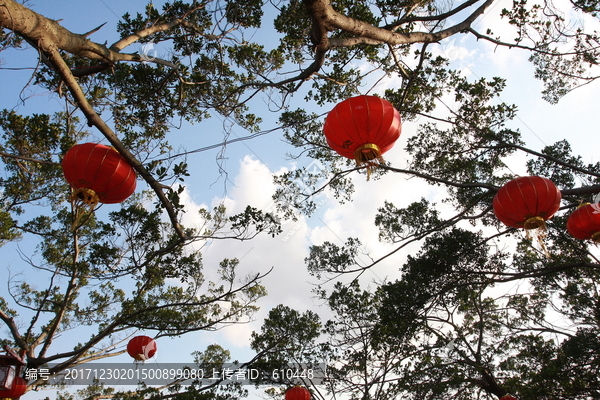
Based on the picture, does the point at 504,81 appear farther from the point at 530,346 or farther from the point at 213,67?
the point at 530,346

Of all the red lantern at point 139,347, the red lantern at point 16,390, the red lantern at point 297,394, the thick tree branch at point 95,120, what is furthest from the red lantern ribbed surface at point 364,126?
the red lantern at point 16,390

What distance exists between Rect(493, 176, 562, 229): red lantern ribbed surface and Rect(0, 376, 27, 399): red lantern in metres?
7.05

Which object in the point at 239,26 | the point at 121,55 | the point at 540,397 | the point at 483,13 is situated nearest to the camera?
the point at 121,55

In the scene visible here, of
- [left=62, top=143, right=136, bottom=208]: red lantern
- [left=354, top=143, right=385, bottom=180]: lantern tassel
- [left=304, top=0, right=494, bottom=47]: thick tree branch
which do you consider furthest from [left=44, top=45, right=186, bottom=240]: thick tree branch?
[left=304, top=0, right=494, bottom=47]: thick tree branch

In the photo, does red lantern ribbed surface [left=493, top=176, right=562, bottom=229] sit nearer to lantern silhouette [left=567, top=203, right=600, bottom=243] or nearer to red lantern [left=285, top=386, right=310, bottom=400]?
lantern silhouette [left=567, top=203, right=600, bottom=243]

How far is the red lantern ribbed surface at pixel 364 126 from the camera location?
2664 mm

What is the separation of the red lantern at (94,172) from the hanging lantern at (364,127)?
1.71m

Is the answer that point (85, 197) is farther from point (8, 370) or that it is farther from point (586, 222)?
point (586, 222)

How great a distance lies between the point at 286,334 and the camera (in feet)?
26.2

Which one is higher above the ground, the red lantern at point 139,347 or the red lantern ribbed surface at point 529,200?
the red lantern ribbed surface at point 529,200

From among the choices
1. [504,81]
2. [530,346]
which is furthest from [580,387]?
[504,81]

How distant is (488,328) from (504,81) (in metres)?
5.62

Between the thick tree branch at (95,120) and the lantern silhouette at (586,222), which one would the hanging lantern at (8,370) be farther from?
the lantern silhouette at (586,222)

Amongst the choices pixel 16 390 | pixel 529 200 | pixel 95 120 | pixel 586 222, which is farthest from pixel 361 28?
pixel 16 390
